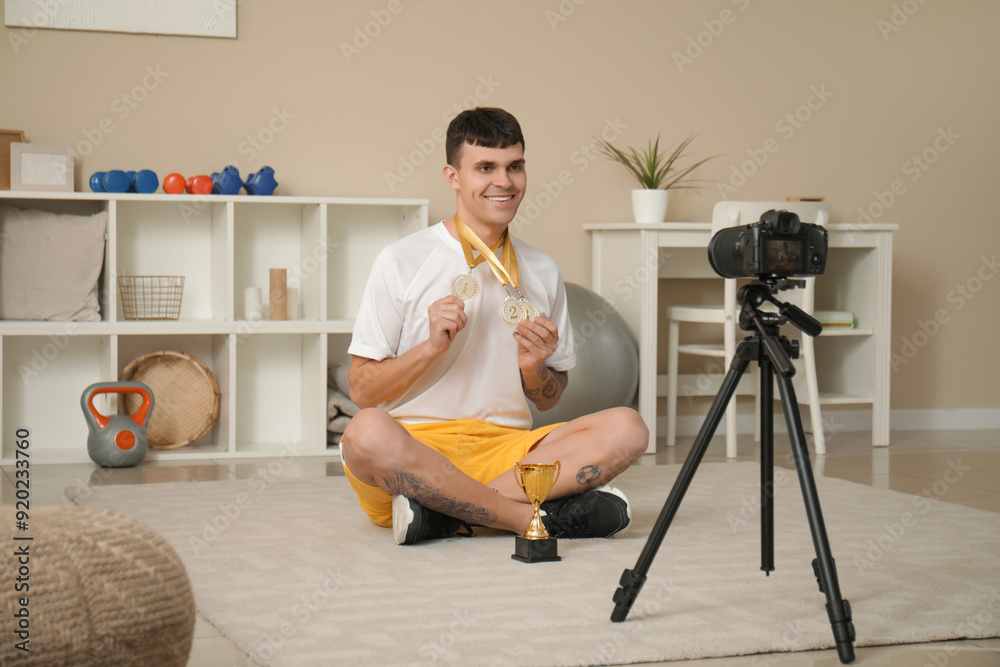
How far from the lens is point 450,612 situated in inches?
65.4

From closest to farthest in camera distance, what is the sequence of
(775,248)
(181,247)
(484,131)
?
(775,248)
(484,131)
(181,247)

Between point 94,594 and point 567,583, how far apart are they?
1.01 meters

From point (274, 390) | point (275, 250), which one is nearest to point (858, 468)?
point (274, 390)

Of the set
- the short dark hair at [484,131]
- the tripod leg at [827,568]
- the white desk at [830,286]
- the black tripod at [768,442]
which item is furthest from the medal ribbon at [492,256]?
the white desk at [830,286]

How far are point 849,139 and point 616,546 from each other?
2948mm

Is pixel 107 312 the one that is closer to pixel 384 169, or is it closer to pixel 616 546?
pixel 384 169

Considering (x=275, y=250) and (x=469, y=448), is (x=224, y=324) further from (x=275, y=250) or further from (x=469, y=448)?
(x=469, y=448)

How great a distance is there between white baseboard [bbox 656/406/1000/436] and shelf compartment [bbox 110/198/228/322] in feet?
6.13

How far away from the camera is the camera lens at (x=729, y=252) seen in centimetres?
156

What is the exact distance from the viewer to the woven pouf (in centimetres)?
97

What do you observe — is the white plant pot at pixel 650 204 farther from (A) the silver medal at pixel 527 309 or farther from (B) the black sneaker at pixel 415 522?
(B) the black sneaker at pixel 415 522

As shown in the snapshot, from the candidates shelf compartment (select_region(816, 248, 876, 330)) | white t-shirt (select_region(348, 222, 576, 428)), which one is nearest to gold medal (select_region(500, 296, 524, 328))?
white t-shirt (select_region(348, 222, 576, 428))

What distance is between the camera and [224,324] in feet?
11.4

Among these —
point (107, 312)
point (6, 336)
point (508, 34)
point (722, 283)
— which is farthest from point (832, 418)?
point (6, 336)
